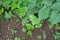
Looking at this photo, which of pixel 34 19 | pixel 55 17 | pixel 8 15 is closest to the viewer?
pixel 55 17

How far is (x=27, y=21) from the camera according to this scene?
6.77ft

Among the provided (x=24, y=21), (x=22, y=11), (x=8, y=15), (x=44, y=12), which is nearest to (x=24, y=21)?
(x=24, y=21)

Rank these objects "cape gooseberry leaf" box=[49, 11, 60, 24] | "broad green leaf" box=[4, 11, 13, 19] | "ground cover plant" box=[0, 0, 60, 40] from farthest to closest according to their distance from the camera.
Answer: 1. "broad green leaf" box=[4, 11, 13, 19]
2. "ground cover plant" box=[0, 0, 60, 40]
3. "cape gooseberry leaf" box=[49, 11, 60, 24]

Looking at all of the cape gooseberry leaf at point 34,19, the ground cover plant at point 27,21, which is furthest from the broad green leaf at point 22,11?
the cape gooseberry leaf at point 34,19

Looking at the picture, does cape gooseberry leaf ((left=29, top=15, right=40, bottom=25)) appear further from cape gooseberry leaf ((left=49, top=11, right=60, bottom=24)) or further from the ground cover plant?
cape gooseberry leaf ((left=49, top=11, right=60, bottom=24))

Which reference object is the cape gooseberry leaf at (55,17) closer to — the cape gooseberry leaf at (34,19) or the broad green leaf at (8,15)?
the cape gooseberry leaf at (34,19)

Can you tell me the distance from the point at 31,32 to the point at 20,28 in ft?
0.49

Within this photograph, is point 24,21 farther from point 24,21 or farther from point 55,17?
point 55,17

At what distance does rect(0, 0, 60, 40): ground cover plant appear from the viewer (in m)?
1.96

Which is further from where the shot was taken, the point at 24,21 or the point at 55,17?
the point at 24,21

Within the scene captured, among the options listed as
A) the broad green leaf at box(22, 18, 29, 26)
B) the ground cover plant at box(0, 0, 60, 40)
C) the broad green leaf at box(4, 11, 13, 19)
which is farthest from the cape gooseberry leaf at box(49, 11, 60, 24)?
the broad green leaf at box(4, 11, 13, 19)

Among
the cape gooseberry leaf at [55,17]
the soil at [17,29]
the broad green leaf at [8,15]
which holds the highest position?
the cape gooseberry leaf at [55,17]

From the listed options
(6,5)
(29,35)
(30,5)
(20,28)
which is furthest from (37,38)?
(6,5)

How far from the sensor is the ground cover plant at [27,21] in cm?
196
